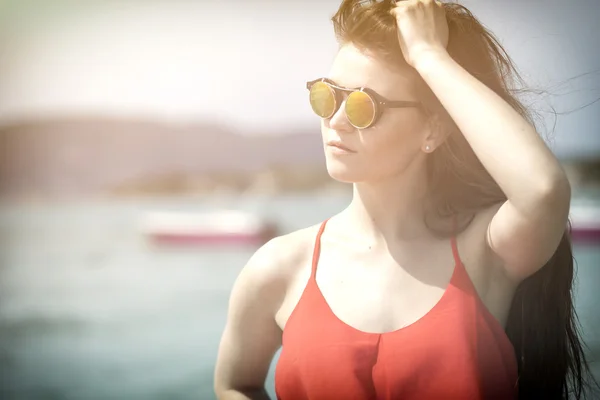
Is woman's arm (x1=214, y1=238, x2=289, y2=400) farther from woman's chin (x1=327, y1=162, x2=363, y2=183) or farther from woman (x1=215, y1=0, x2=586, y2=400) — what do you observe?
woman's chin (x1=327, y1=162, x2=363, y2=183)

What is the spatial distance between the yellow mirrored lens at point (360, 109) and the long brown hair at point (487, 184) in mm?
128

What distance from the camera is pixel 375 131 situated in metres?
1.96

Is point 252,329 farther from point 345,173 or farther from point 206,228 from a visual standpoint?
point 345,173

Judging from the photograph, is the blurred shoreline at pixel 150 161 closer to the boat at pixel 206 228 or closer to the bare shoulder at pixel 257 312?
the boat at pixel 206 228

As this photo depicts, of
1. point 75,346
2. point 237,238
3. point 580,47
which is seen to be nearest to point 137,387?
point 75,346

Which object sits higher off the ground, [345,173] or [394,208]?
[345,173]

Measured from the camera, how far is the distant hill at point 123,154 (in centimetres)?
235

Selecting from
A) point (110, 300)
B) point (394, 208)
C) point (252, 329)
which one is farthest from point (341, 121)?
point (110, 300)

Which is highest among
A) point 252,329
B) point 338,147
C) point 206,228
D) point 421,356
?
point 338,147

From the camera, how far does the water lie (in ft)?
7.59

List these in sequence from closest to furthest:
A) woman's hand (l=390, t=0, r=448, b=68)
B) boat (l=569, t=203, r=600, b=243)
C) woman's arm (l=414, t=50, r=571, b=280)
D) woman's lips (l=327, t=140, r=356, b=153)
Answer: woman's arm (l=414, t=50, r=571, b=280)
woman's hand (l=390, t=0, r=448, b=68)
woman's lips (l=327, t=140, r=356, b=153)
boat (l=569, t=203, r=600, b=243)

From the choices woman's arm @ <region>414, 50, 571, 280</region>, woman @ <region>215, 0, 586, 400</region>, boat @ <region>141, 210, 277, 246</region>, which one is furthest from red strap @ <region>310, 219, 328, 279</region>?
woman's arm @ <region>414, 50, 571, 280</region>

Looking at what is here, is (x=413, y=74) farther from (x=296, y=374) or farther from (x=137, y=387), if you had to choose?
(x=137, y=387)

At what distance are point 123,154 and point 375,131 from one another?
938mm
